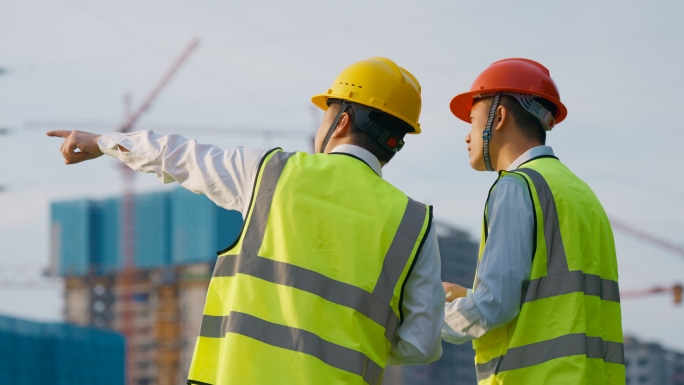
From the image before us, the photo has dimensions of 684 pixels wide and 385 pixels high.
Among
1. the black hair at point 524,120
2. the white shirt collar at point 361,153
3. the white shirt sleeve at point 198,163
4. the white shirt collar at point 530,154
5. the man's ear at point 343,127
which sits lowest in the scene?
the white shirt sleeve at point 198,163

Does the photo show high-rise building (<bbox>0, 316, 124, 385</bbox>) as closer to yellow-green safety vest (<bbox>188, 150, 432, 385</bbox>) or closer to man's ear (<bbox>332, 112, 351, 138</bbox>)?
man's ear (<bbox>332, 112, 351, 138</bbox>)

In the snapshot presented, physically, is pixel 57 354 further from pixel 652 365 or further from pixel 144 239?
pixel 652 365

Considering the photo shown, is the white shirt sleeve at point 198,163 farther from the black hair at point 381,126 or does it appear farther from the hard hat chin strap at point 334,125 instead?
the black hair at point 381,126

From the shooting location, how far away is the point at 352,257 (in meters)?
4.22

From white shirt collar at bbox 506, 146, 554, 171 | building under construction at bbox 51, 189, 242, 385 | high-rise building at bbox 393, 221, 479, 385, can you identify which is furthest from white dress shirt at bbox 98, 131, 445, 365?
high-rise building at bbox 393, 221, 479, 385

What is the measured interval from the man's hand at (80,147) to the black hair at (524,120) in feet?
6.68

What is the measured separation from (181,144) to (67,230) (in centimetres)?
13902

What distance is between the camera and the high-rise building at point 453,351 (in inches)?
5443

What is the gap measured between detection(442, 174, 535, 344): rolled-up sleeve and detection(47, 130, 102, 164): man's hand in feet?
5.66

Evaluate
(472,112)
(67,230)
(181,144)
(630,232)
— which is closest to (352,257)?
(181,144)

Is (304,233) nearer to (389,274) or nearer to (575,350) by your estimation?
(389,274)

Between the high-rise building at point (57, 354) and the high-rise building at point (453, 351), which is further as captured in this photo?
the high-rise building at point (453, 351)

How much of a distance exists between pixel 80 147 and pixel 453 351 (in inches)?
5630

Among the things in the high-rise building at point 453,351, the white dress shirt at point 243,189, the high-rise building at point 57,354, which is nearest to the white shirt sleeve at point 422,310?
the white dress shirt at point 243,189
